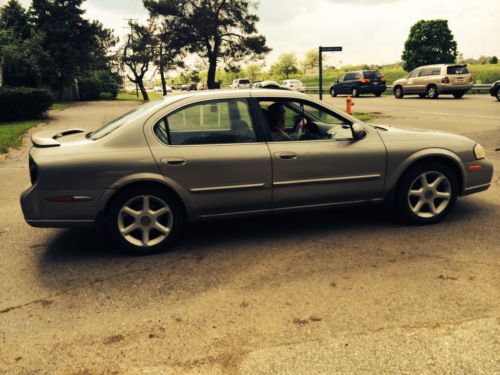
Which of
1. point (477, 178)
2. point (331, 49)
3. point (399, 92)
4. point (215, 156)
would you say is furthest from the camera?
point (399, 92)

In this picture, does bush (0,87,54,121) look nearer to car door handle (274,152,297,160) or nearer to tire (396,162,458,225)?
car door handle (274,152,297,160)

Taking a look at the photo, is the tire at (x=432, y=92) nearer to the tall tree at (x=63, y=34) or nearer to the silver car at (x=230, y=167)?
the silver car at (x=230, y=167)

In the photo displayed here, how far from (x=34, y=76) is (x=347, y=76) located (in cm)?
2184

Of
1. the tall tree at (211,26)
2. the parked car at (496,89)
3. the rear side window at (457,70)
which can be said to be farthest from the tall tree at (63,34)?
the parked car at (496,89)

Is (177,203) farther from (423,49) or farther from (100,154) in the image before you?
(423,49)

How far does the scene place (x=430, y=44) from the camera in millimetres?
69062

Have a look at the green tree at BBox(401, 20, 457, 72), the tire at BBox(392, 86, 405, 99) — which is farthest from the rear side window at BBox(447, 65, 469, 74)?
the green tree at BBox(401, 20, 457, 72)

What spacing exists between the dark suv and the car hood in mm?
26428

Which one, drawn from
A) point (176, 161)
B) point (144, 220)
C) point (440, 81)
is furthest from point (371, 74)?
point (144, 220)

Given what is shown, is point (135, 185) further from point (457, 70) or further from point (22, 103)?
point (457, 70)

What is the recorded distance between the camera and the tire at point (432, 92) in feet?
78.7

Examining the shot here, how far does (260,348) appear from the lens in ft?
8.79

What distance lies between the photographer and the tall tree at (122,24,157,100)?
50.5 m

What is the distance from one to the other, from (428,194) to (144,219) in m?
2.83
